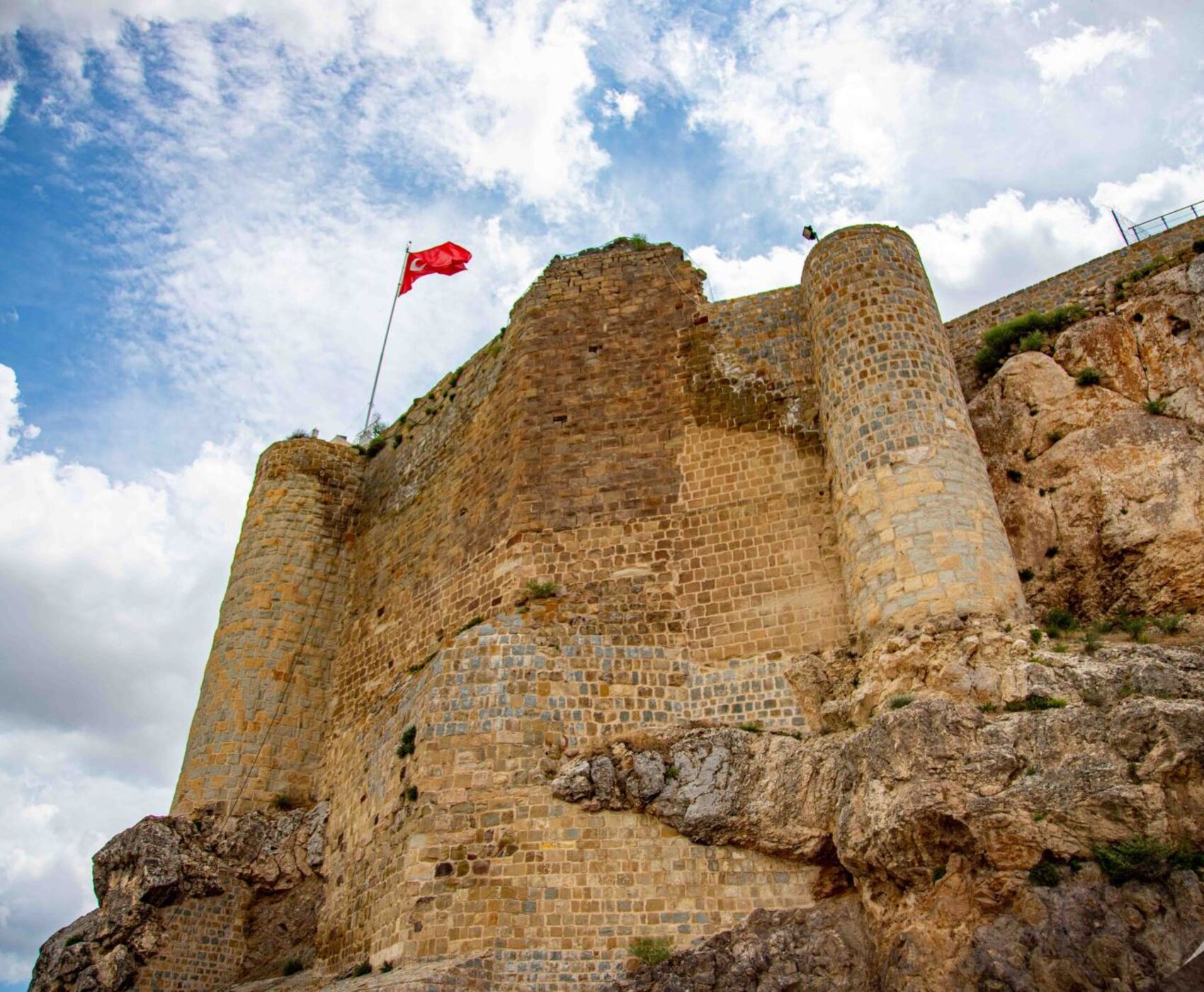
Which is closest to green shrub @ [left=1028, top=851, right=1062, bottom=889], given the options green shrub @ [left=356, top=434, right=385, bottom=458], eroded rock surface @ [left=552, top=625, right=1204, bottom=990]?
eroded rock surface @ [left=552, top=625, right=1204, bottom=990]

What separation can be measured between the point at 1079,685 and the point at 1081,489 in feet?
12.6

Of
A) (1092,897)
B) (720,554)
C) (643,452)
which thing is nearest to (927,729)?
(1092,897)

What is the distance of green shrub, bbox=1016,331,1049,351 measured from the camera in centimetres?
1512

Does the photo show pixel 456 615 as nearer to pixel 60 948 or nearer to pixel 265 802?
pixel 265 802

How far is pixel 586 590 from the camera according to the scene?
1465cm

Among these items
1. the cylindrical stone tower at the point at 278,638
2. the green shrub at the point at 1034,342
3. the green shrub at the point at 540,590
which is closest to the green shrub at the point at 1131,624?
the green shrub at the point at 1034,342

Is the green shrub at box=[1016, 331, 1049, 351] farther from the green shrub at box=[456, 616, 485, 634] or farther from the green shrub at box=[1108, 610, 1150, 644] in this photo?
the green shrub at box=[456, 616, 485, 634]

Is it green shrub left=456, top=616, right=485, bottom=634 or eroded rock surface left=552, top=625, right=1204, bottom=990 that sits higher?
green shrub left=456, top=616, right=485, bottom=634

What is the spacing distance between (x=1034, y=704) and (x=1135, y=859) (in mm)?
1754

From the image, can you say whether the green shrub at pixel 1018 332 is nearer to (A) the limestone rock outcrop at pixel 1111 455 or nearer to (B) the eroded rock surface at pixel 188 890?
(A) the limestone rock outcrop at pixel 1111 455

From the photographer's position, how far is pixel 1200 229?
1491cm

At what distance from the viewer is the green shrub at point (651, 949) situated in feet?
37.0

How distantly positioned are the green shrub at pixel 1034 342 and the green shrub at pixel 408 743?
10.2 meters

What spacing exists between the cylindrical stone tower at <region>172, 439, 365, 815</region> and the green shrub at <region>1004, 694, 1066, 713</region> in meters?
11.6
